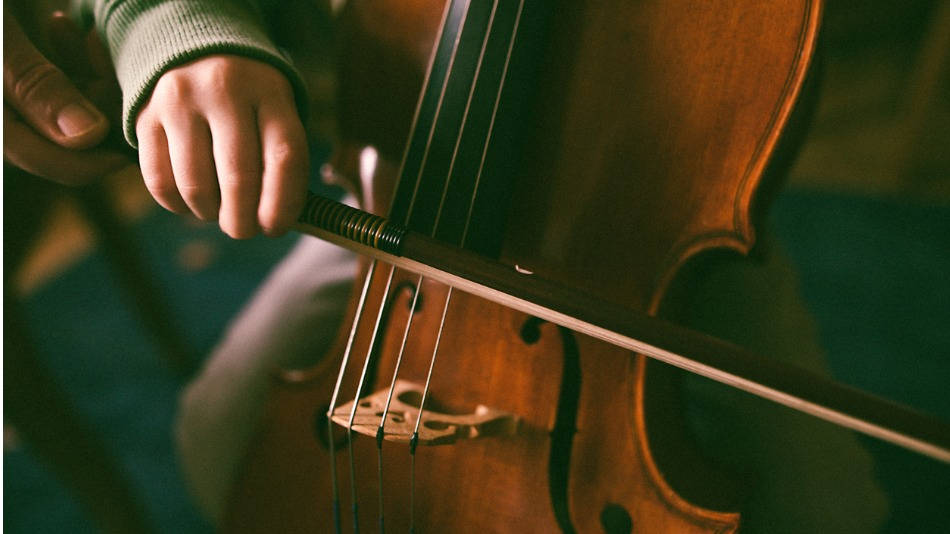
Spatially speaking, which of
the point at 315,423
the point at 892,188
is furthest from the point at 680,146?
the point at 892,188

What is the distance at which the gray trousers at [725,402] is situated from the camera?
476 mm

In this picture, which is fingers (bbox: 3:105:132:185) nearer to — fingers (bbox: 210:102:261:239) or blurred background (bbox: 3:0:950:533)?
fingers (bbox: 210:102:261:239)

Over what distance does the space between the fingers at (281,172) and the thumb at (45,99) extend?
140 mm

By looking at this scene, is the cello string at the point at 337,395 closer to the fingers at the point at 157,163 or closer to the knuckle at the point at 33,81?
the fingers at the point at 157,163

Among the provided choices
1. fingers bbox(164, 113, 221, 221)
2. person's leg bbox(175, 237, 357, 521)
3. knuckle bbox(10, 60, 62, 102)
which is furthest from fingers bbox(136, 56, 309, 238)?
person's leg bbox(175, 237, 357, 521)

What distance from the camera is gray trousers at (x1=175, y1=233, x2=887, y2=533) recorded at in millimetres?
476

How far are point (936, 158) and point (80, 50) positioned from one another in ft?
6.09

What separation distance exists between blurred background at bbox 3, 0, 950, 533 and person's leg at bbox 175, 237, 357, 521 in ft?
0.60

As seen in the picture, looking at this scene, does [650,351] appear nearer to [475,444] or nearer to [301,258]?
[475,444]

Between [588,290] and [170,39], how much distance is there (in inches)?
13.8

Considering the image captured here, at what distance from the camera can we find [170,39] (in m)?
0.37

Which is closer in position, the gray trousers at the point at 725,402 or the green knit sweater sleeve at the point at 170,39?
the green knit sweater sleeve at the point at 170,39

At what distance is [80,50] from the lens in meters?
0.49

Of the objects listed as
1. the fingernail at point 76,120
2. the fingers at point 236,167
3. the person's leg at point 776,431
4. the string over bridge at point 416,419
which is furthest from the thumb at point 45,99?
the person's leg at point 776,431
